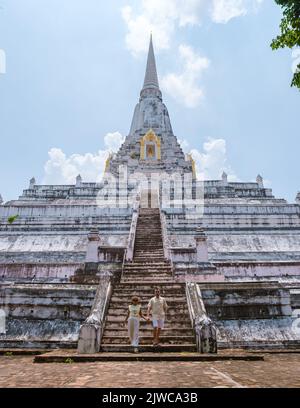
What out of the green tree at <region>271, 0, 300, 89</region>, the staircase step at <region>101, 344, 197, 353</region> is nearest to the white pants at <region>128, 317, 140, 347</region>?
the staircase step at <region>101, 344, 197, 353</region>

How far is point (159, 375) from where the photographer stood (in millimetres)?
4359

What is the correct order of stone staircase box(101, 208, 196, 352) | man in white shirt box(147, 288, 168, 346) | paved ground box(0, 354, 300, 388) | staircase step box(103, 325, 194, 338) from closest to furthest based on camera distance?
paved ground box(0, 354, 300, 388), man in white shirt box(147, 288, 168, 346), stone staircase box(101, 208, 196, 352), staircase step box(103, 325, 194, 338)

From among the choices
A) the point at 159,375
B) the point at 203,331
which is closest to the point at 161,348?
the point at 203,331

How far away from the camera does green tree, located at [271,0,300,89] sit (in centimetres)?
A: 725

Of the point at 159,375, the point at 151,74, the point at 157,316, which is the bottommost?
the point at 159,375

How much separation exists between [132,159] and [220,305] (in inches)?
1159

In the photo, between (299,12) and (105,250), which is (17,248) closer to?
(105,250)

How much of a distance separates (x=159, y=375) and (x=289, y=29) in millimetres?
7654

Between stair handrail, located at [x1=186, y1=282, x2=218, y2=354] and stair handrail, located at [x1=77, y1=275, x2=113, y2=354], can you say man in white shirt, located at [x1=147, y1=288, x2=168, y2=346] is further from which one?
stair handrail, located at [x1=77, y1=275, x2=113, y2=354]

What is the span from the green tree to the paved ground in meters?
6.01

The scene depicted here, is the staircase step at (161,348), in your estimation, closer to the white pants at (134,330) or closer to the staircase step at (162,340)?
the white pants at (134,330)

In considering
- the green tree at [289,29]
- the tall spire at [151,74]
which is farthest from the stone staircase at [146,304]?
the tall spire at [151,74]

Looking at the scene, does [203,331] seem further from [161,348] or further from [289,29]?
[289,29]
